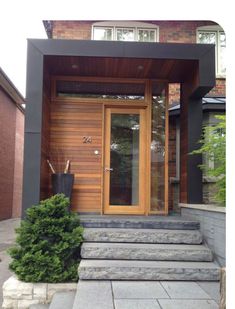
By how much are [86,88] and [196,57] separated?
83.3 inches

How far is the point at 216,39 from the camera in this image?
34.2ft

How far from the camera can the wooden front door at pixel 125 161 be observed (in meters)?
6.66

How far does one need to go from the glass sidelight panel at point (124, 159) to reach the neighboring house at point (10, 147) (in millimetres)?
6413

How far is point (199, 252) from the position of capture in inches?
194

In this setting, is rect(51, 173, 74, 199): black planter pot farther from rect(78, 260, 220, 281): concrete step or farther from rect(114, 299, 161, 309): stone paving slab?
rect(114, 299, 161, 309): stone paving slab

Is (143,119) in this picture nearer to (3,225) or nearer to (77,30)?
(77,30)

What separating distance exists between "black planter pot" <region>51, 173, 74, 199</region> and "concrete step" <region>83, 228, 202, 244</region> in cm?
108

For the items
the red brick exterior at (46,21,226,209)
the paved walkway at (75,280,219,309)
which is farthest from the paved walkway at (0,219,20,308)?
the red brick exterior at (46,21,226,209)

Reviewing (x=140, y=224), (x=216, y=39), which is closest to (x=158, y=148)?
(x=140, y=224)

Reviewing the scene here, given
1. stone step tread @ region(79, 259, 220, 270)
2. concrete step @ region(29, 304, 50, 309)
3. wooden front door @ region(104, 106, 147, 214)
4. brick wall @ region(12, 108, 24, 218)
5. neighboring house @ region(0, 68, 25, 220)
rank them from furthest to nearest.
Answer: brick wall @ region(12, 108, 24, 218), neighboring house @ region(0, 68, 25, 220), wooden front door @ region(104, 106, 147, 214), stone step tread @ region(79, 259, 220, 270), concrete step @ region(29, 304, 50, 309)

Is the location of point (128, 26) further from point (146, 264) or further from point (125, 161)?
point (146, 264)

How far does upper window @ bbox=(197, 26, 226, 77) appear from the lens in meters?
10.3

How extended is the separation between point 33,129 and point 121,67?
1.89 meters
